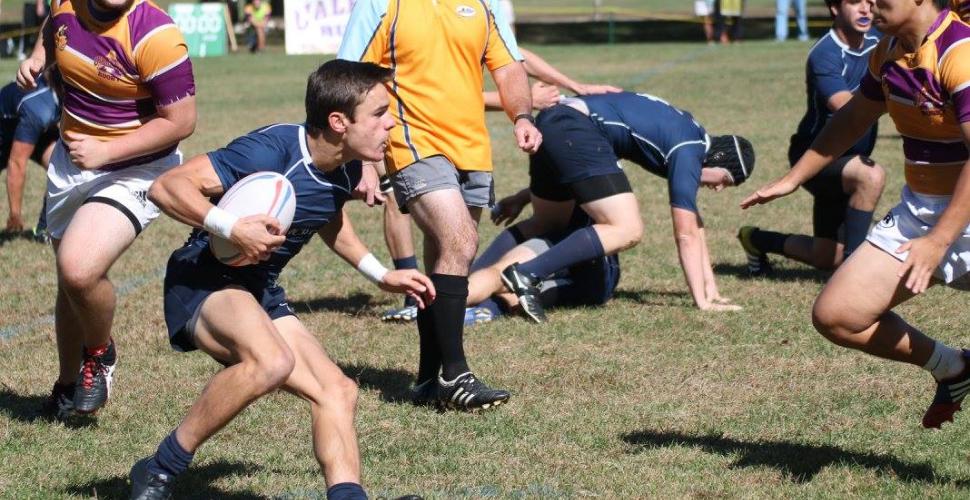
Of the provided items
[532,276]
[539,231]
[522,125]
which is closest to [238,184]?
[522,125]

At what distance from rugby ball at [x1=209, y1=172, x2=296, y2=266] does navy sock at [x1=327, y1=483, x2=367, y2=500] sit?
29.3 inches

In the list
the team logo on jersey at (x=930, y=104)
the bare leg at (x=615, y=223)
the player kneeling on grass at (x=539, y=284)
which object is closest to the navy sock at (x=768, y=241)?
the player kneeling on grass at (x=539, y=284)

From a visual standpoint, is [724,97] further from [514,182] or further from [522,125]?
[522,125]

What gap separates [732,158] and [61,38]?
3831 millimetres

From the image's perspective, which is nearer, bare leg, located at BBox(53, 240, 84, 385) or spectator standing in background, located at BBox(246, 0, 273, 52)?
bare leg, located at BBox(53, 240, 84, 385)

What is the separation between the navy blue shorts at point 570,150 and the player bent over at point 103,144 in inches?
96.2

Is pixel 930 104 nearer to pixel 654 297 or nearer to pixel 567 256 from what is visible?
pixel 567 256

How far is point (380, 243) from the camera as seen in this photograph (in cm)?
985

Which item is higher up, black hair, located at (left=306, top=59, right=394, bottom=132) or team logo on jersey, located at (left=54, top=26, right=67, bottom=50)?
black hair, located at (left=306, top=59, right=394, bottom=132)

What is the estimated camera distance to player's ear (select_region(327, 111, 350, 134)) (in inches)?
173

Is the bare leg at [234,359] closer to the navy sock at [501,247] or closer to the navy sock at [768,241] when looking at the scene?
the navy sock at [501,247]

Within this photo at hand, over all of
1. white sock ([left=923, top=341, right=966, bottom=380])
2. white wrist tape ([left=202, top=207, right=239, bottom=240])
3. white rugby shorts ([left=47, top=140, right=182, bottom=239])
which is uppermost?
white wrist tape ([left=202, top=207, right=239, bottom=240])

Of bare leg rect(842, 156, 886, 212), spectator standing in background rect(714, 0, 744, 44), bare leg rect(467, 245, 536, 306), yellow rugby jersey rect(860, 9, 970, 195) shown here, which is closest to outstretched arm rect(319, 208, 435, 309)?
yellow rugby jersey rect(860, 9, 970, 195)

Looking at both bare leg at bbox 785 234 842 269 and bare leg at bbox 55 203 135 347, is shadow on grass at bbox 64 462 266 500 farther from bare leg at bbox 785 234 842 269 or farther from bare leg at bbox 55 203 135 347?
bare leg at bbox 785 234 842 269
